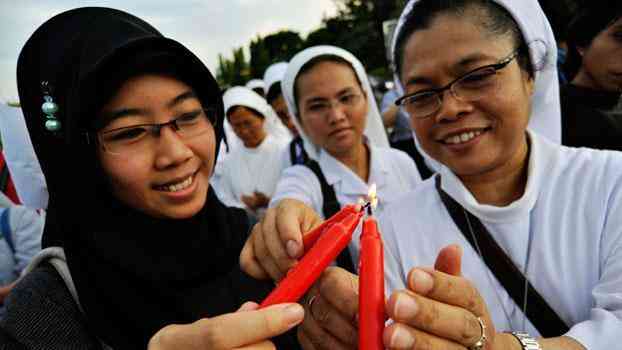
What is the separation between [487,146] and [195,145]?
131 centimetres

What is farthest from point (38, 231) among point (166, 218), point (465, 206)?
point (465, 206)

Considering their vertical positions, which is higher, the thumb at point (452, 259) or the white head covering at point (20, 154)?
the white head covering at point (20, 154)

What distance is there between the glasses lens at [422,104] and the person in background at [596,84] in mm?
1281

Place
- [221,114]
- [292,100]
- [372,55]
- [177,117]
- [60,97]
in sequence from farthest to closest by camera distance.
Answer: [372,55], [292,100], [221,114], [177,117], [60,97]

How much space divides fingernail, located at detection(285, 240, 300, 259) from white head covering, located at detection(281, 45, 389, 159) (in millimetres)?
2219

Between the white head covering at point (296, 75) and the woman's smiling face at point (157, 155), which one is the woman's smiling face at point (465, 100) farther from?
the white head covering at point (296, 75)

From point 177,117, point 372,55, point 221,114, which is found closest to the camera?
point 177,117

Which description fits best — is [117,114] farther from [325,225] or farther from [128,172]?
[325,225]

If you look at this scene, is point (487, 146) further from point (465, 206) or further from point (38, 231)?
point (38, 231)

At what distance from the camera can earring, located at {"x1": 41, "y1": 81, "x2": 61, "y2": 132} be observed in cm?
145

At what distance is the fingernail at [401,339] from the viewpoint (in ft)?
2.60

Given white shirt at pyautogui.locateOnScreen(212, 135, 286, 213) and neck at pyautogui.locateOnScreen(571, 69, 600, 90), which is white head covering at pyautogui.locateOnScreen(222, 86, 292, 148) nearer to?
white shirt at pyautogui.locateOnScreen(212, 135, 286, 213)

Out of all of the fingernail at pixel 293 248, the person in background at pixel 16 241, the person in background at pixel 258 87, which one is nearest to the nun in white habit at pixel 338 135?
the fingernail at pixel 293 248

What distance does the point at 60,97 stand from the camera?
1.45 m
